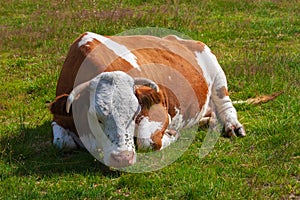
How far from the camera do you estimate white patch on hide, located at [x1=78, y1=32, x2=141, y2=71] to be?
7973 millimetres

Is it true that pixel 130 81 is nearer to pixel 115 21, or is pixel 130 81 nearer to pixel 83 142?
pixel 83 142

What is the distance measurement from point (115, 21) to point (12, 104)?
16.8 feet

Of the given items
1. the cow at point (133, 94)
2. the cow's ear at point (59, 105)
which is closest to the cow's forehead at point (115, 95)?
the cow at point (133, 94)

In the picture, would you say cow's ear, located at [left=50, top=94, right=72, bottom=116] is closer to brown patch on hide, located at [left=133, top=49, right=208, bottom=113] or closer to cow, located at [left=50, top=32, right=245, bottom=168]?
cow, located at [left=50, top=32, right=245, bottom=168]

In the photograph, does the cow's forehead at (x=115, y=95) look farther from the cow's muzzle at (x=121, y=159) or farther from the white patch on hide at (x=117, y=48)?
the white patch on hide at (x=117, y=48)

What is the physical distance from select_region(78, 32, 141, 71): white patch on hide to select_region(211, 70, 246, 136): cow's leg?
4.70 feet

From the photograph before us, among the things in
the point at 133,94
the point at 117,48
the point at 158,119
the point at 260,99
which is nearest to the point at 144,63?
the point at 117,48

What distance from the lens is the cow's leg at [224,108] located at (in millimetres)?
8352

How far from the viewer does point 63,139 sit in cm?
755

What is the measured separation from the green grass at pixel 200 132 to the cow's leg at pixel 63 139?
0.10 metres

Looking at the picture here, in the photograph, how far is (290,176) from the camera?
6.81 metres

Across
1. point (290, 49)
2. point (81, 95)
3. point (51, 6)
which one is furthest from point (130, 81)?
point (51, 6)

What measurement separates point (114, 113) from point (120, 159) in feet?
1.57

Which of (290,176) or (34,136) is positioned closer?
(290,176)
